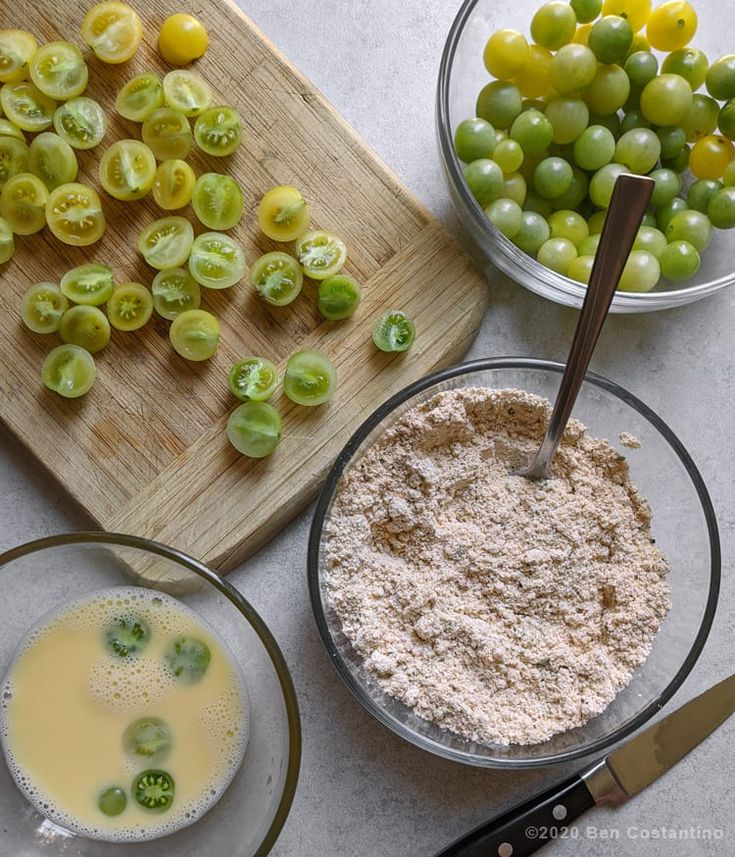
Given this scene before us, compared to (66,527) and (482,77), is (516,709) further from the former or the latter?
(482,77)

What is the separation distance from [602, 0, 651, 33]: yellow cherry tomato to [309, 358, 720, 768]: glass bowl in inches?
20.3

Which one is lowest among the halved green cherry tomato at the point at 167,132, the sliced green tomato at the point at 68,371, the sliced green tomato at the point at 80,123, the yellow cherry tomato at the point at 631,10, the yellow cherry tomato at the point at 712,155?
the sliced green tomato at the point at 68,371

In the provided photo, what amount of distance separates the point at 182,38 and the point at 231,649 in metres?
0.88

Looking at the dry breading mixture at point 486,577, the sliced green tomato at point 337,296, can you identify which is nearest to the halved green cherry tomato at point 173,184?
the sliced green tomato at point 337,296

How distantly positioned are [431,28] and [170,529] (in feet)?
Result: 2.86

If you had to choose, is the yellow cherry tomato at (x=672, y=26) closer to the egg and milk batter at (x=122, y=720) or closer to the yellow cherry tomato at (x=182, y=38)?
the yellow cherry tomato at (x=182, y=38)

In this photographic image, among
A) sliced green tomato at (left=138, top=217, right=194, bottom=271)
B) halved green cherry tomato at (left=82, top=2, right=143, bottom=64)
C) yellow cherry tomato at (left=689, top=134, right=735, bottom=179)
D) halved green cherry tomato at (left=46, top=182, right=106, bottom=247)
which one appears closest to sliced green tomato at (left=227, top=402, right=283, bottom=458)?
sliced green tomato at (left=138, top=217, right=194, bottom=271)

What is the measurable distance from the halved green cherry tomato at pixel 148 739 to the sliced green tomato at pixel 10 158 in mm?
783

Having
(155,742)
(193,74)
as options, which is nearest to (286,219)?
(193,74)

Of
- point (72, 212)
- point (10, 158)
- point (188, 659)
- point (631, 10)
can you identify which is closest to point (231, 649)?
point (188, 659)

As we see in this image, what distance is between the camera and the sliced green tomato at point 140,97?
4.53 ft

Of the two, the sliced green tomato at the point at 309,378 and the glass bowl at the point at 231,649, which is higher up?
the sliced green tomato at the point at 309,378

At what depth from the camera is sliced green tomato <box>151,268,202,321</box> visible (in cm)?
138

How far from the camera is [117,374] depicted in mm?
1399
